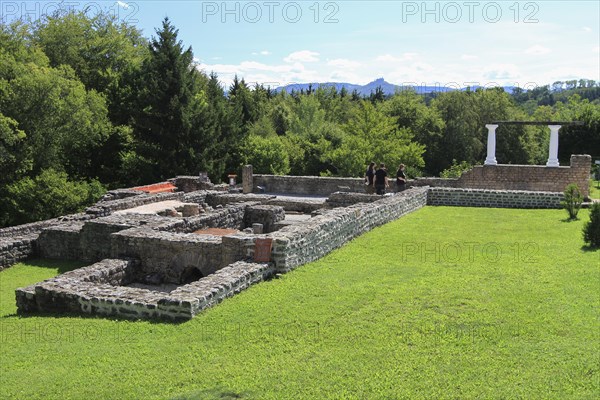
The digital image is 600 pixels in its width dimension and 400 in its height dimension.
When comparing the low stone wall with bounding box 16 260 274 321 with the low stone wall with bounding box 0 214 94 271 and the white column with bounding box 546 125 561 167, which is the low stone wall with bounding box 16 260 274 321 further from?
the white column with bounding box 546 125 561 167

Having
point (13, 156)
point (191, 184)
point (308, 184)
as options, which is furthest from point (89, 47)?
point (308, 184)

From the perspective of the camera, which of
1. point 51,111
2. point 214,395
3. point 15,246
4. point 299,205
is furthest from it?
point 51,111

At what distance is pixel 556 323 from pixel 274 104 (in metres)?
54.7

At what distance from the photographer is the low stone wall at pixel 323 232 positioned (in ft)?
34.6

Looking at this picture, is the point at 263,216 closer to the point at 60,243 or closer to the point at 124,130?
the point at 60,243

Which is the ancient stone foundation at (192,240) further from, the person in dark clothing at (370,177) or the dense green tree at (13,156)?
the dense green tree at (13,156)

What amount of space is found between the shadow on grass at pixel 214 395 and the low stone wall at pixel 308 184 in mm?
17178

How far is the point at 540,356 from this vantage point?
6492mm

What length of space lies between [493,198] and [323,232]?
927 centimetres

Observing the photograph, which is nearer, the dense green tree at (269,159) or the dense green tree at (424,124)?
the dense green tree at (269,159)

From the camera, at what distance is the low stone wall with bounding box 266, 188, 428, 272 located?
10.5 m

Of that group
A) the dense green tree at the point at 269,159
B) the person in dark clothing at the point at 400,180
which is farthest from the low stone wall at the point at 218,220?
the dense green tree at the point at 269,159

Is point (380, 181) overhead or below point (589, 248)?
overhead

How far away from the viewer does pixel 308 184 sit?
938 inches
